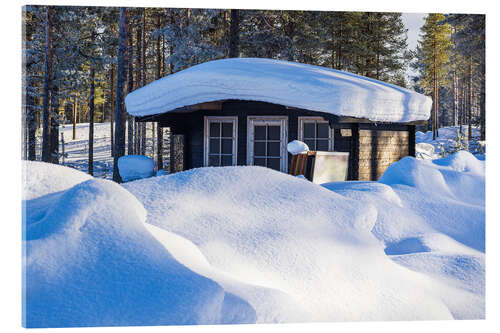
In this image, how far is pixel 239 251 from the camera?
2.96 metres

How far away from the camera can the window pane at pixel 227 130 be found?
27.7 ft

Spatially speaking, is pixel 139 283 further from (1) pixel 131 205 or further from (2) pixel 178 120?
(2) pixel 178 120

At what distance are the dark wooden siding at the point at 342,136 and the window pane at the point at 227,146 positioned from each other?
0.18m

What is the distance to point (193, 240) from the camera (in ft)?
9.66

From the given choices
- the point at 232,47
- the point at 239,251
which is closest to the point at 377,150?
the point at 232,47

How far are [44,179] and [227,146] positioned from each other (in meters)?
5.25

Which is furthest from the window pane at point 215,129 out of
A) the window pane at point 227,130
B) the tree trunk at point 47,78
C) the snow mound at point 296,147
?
the tree trunk at point 47,78

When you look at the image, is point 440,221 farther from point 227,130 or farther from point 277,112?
point 227,130

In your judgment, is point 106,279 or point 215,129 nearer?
point 106,279

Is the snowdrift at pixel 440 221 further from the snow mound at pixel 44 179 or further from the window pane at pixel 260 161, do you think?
the window pane at pixel 260 161

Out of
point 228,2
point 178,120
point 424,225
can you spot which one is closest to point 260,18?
point 178,120

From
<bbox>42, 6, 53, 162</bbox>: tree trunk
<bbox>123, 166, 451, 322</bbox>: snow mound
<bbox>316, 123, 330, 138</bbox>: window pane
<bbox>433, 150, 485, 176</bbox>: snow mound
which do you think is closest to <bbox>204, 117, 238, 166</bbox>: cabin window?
<bbox>316, 123, 330, 138</bbox>: window pane

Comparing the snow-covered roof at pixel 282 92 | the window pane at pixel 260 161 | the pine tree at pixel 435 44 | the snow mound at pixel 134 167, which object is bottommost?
the snow mound at pixel 134 167
